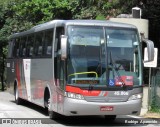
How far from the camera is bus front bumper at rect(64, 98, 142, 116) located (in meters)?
12.6

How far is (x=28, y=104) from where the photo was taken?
2114cm

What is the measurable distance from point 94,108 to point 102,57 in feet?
5.02

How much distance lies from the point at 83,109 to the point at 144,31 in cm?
677

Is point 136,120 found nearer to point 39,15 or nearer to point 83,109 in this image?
point 83,109

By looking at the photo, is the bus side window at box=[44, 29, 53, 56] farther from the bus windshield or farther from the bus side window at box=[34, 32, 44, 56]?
the bus windshield

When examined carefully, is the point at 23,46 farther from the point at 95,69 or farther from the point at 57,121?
the point at 95,69

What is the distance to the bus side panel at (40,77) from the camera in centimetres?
1491

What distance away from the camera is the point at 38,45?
1681 cm

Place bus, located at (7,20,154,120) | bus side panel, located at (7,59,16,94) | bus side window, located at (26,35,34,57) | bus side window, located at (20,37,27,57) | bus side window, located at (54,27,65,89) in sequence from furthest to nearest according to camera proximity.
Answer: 1. bus side panel, located at (7,59,16,94)
2. bus side window, located at (20,37,27,57)
3. bus side window, located at (26,35,34,57)
4. bus side window, located at (54,27,65,89)
5. bus, located at (7,20,154,120)

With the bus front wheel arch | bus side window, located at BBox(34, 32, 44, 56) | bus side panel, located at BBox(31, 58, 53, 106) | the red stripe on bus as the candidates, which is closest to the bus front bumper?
the red stripe on bus

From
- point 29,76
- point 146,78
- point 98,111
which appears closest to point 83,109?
point 98,111

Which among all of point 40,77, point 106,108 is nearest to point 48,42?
point 40,77

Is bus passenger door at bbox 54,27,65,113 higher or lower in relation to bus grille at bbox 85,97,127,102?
higher

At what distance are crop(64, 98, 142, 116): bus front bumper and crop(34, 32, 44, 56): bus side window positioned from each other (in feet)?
13.0
